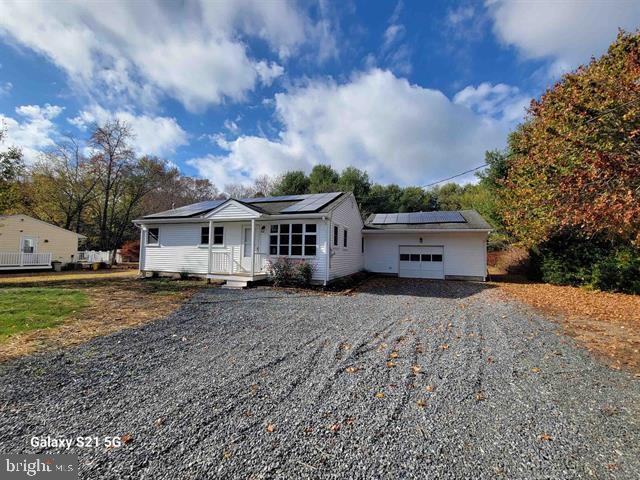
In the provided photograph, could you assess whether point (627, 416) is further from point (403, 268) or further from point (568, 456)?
point (403, 268)

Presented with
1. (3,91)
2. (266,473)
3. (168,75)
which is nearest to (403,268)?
(168,75)

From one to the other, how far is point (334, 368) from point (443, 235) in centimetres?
1367

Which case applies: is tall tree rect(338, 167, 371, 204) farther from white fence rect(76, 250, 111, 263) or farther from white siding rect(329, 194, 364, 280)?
white fence rect(76, 250, 111, 263)

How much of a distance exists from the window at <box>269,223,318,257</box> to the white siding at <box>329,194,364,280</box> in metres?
0.93

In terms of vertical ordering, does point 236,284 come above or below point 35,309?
above

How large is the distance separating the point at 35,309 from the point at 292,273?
7.43 metres

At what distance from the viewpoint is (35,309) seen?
6.79 meters

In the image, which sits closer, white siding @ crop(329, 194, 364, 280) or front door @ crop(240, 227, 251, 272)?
white siding @ crop(329, 194, 364, 280)

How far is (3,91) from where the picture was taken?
10750 mm

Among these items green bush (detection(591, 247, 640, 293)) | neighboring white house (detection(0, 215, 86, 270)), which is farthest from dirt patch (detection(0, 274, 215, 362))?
green bush (detection(591, 247, 640, 293))

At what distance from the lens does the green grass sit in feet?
17.9

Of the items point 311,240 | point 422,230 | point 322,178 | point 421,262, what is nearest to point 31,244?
point 311,240

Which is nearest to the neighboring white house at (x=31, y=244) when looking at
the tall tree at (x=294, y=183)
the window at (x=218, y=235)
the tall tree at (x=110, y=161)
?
the tall tree at (x=110, y=161)

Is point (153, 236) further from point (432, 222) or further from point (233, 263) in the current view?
point (432, 222)
